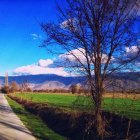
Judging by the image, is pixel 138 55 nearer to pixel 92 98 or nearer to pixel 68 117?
pixel 92 98

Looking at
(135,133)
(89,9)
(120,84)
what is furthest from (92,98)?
(89,9)

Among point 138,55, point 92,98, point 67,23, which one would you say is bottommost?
point 92,98

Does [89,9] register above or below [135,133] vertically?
above

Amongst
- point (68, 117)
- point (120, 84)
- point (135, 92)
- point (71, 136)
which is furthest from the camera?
point (68, 117)

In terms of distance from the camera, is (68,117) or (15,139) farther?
(68,117)

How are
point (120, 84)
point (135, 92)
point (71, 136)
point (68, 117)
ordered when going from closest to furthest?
point (135, 92) → point (120, 84) → point (71, 136) → point (68, 117)

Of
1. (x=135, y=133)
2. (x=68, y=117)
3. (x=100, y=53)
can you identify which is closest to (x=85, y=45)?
(x=100, y=53)

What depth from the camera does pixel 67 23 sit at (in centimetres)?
1880

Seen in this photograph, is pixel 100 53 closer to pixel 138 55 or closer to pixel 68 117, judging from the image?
pixel 138 55

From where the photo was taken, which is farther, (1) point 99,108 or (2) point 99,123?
(1) point 99,108

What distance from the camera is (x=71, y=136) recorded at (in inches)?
838

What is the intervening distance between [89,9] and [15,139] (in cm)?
690

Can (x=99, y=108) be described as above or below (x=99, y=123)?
above

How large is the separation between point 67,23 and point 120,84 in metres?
3.82
